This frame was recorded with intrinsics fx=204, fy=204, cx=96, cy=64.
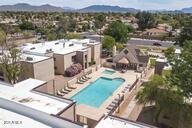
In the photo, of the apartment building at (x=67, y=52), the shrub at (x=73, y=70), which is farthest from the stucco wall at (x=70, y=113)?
the apartment building at (x=67, y=52)

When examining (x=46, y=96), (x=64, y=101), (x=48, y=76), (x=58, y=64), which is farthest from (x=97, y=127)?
(x=58, y=64)

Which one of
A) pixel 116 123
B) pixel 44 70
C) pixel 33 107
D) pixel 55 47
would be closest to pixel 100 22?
pixel 55 47

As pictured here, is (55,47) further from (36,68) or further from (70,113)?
(70,113)

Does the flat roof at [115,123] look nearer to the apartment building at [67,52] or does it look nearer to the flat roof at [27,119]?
the flat roof at [27,119]

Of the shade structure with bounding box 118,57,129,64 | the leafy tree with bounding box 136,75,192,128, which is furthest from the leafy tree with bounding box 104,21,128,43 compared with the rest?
the leafy tree with bounding box 136,75,192,128

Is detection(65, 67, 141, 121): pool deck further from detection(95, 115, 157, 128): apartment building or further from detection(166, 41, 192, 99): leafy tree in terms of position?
detection(166, 41, 192, 99): leafy tree

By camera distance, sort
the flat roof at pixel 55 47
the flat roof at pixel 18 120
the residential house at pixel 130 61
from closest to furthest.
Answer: the flat roof at pixel 18 120, the flat roof at pixel 55 47, the residential house at pixel 130 61
